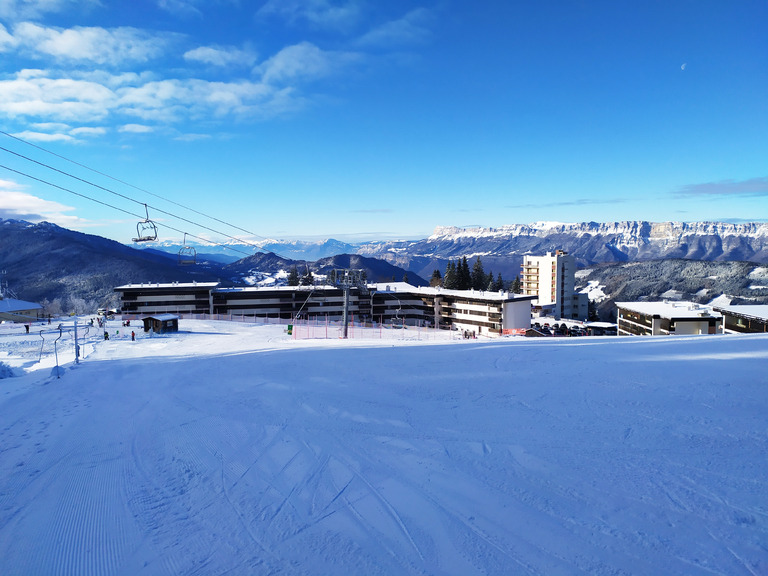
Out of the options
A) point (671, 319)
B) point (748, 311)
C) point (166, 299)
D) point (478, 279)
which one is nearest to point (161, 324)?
point (166, 299)

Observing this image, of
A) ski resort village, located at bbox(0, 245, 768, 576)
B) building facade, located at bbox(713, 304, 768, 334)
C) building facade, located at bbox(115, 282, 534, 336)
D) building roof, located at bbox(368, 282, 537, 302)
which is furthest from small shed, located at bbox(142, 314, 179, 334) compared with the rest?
building facade, located at bbox(713, 304, 768, 334)

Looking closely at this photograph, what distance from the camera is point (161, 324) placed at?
31.8 metres

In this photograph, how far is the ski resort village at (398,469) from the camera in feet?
13.2

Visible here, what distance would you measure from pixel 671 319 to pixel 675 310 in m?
4.20

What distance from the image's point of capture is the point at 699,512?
4.37 meters

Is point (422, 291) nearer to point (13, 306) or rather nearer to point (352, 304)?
point (352, 304)

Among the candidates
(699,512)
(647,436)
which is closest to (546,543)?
(699,512)

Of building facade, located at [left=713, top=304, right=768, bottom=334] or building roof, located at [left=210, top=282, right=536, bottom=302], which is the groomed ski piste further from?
building roof, located at [left=210, top=282, right=536, bottom=302]

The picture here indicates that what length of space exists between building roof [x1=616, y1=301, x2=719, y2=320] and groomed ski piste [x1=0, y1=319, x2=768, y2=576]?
48.7 metres

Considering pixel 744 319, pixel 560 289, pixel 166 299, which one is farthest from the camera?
pixel 560 289

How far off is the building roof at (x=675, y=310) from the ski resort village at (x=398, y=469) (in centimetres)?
4562

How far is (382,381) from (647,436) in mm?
6231

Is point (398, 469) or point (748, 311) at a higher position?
point (398, 469)

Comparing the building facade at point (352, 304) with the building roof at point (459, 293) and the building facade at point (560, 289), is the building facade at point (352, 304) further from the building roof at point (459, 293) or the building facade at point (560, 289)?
the building facade at point (560, 289)
